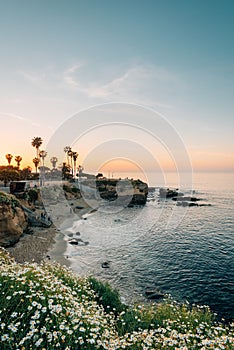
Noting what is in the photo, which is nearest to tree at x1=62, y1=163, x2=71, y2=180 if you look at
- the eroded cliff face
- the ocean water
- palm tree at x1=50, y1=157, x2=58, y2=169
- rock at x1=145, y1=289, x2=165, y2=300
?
palm tree at x1=50, y1=157, x2=58, y2=169

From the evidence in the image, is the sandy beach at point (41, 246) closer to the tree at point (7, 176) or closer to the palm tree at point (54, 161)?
the tree at point (7, 176)

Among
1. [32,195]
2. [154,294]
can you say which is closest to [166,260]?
[154,294]

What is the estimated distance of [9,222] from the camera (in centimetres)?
2969

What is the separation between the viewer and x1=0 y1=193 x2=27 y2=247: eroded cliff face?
93.5ft

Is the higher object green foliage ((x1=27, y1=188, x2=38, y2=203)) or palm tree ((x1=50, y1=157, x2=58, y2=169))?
palm tree ((x1=50, y1=157, x2=58, y2=169))

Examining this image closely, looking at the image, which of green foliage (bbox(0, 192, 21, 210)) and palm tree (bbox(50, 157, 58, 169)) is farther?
palm tree (bbox(50, 157, 58, 169))

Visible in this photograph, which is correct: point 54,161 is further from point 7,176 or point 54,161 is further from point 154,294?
point 154,294

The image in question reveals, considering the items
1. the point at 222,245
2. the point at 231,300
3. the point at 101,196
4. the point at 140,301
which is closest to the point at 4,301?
the point at 140,301

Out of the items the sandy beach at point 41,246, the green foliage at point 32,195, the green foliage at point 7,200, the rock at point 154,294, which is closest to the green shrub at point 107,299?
the rock at point 154,294

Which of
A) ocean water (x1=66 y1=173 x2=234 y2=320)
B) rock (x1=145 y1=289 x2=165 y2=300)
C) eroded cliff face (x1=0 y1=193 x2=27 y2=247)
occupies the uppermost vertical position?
eroded cliff face (x1=0 y1=193 x2=27 y2=247)

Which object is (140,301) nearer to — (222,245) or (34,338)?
(34,338)

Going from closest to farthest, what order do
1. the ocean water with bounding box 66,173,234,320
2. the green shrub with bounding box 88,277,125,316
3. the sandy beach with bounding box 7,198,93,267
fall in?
the green shrub with bounding box 88,277,125,316 → the ocean water with bounding box 66,173,234,320 → the sandy beach with bounding box 7,198,93,267

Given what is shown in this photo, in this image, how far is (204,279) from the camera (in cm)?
2395

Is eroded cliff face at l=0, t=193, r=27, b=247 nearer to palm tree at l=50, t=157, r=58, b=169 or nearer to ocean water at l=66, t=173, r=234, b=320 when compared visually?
ocean water at l=66, t=173, r=234, b=320
